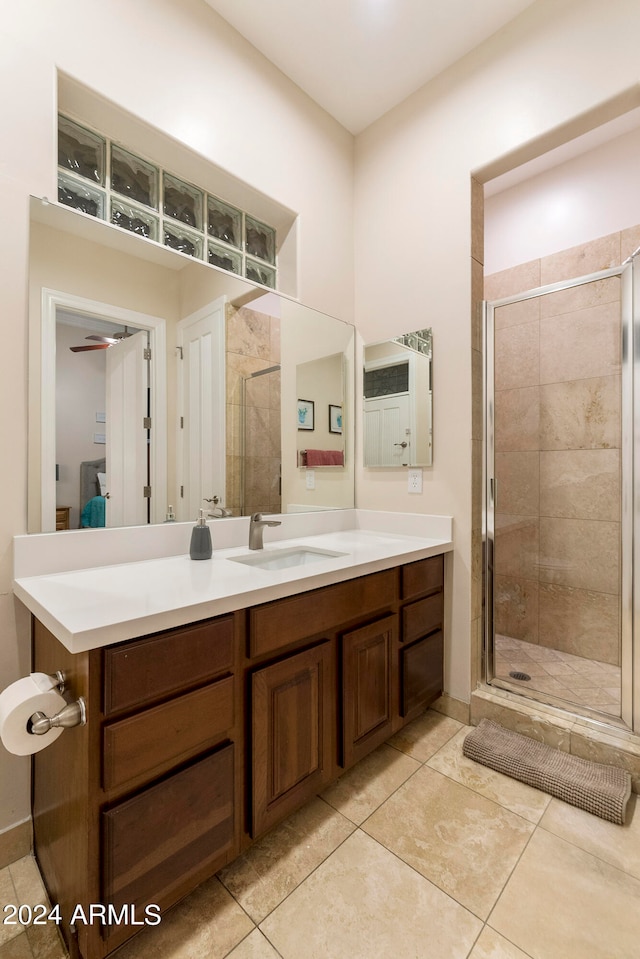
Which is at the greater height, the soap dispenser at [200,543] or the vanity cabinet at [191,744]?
the soap dispenser at [200,543]

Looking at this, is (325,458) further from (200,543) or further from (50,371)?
(50,371)

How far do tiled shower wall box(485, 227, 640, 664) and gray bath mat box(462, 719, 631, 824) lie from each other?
0.46m

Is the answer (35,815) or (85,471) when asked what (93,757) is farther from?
(85,471)

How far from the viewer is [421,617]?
70.1 inches

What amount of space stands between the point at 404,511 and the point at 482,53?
2039 millimetres

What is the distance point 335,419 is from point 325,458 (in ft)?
0.76

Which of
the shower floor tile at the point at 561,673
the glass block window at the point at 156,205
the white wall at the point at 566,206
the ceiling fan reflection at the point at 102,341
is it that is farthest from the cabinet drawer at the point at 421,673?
the white wall at the point at 566,206

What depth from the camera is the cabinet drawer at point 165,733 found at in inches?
34.5

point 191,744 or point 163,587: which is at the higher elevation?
point 163,587

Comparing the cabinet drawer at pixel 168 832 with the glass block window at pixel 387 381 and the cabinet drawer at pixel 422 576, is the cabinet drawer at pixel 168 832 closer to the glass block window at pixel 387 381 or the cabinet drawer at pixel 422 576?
the cabinet drawer at pixel 422 576

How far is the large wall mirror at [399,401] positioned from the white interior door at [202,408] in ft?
2.74

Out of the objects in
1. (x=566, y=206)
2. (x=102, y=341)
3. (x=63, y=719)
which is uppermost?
(x=566, y=206)

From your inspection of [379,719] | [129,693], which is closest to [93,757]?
[129,693]

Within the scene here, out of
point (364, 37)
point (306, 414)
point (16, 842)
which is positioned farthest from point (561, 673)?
point (364, 37)
